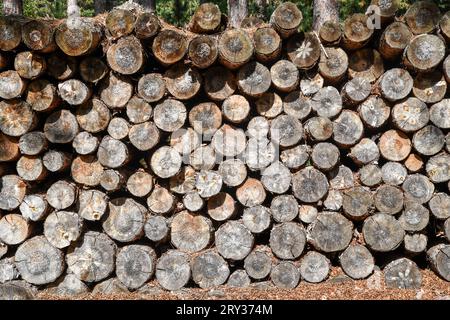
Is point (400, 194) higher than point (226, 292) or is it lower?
higher

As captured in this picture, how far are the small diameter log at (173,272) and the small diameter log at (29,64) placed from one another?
2186mm

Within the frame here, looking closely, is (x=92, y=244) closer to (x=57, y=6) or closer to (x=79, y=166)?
(x=79, y=166)

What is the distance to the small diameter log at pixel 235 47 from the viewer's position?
443 cm

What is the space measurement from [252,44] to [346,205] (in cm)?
186

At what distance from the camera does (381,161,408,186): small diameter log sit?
187 inches

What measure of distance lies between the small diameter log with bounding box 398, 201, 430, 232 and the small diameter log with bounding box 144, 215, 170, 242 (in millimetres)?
2424

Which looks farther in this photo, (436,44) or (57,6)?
(57,6)

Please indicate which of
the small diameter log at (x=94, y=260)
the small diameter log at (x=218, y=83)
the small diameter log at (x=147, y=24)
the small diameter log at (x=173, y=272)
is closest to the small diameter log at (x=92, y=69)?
the small diameter log at (x=147, y=24)

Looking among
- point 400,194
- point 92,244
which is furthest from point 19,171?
point 400,194

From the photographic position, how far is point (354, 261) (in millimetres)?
4762

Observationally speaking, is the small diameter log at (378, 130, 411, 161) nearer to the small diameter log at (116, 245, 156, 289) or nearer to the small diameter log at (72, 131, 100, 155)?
the small diameter log at (116, 245, 156, 289)

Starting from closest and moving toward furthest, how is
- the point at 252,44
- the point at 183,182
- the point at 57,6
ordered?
1. the point at 252,44
2. the point at 183,182
3. the point at 57,6

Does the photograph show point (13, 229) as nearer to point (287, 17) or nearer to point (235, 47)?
point (235, 47)

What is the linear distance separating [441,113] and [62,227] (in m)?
3.95
